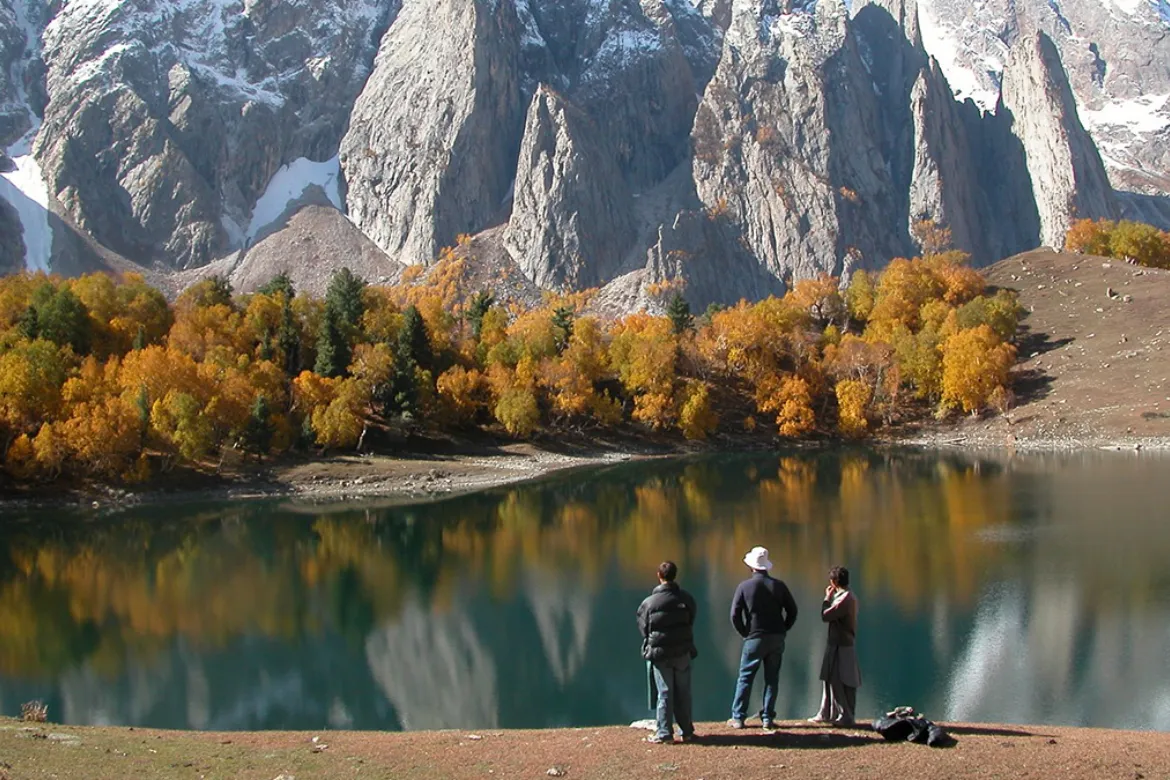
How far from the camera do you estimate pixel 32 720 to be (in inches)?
808

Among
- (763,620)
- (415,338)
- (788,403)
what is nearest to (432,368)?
(415,338)

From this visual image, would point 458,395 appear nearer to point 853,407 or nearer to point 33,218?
point 853,407

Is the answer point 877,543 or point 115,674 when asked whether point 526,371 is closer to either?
point 877,543

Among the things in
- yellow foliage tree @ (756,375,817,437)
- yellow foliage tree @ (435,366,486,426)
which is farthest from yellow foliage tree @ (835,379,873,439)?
yellow foliage tree @ (435,366,486,426)

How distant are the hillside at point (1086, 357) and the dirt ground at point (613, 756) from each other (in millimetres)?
73066

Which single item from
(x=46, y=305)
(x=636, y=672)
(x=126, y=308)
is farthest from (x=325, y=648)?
(x=126, y=308)

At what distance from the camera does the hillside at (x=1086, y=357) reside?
86188mm

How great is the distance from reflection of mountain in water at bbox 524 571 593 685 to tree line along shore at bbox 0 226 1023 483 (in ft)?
117

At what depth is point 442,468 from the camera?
77.1 m

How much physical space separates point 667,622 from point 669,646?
0.38 meters

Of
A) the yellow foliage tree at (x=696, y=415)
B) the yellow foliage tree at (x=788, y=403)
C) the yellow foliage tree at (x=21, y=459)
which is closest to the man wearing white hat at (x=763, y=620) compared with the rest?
the yellow foliage tree at (x=21, y=459)

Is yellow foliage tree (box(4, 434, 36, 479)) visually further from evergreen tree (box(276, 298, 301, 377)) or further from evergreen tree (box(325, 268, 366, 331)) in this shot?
evergreen tree (box(325, 268, 366, 331))

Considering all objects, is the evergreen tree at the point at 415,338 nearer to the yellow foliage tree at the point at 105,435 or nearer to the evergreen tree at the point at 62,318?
the yellow foliage tree at the point at 105,435

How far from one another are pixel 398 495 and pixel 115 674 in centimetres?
3888
